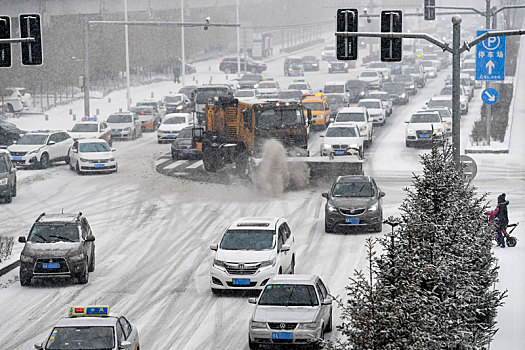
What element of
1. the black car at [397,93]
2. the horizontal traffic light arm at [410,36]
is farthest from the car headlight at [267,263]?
the black car at [397,93]

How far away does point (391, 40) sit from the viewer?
1919cm

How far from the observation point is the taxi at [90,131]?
45.9m

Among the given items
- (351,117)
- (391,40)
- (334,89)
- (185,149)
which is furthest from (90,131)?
(391,40)

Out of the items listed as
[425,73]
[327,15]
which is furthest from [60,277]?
[327,15]

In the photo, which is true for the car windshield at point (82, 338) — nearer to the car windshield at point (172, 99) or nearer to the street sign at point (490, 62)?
the street sign at point (490, 62)

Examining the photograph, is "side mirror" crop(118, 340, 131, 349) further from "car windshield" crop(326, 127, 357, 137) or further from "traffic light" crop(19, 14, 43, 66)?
"car windshield" crop(326, 127, 357, 137)

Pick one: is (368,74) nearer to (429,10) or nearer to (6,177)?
(429,10)

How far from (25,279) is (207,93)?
29.2 m

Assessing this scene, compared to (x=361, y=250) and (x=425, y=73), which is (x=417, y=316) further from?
(x=425, y=73)

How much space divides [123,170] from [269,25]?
388 feet

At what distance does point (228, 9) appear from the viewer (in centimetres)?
14788

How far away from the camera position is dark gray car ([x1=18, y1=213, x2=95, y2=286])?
20.9 m

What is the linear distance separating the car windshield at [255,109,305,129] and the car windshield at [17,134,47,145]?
1116 centimetres

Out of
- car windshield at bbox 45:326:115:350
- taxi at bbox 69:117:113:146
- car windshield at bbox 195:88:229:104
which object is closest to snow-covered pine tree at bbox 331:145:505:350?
car windshield at bbox 45:326:115:350
